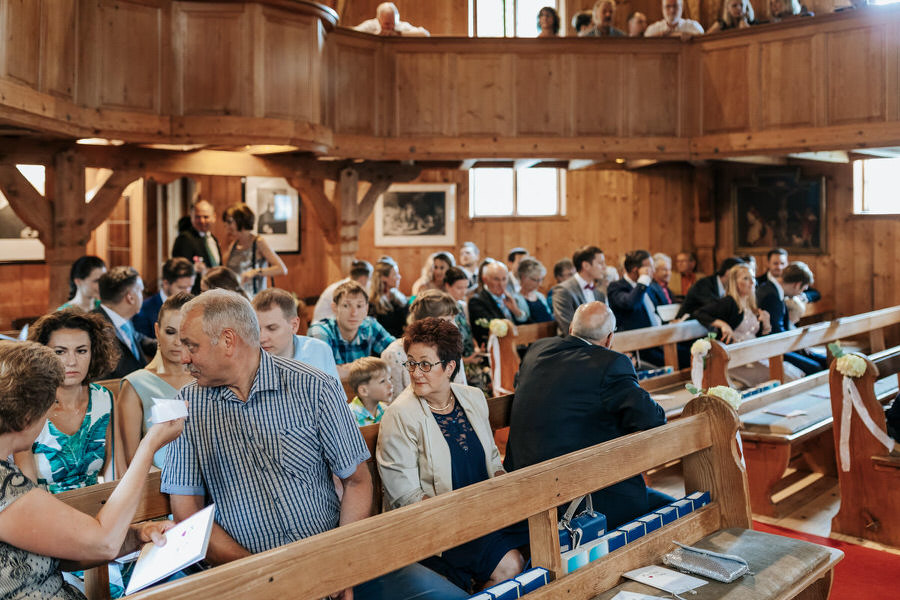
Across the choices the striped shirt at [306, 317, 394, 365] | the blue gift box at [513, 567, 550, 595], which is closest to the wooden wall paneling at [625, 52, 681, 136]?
the striped shirt at [306, 317, 394, 365]

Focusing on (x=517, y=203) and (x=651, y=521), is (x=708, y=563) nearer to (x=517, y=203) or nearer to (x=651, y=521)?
(x=651, y=521)

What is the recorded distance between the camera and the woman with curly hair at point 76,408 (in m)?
3.12

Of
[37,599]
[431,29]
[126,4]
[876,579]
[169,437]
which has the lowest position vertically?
[876,579]

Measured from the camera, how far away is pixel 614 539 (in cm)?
310

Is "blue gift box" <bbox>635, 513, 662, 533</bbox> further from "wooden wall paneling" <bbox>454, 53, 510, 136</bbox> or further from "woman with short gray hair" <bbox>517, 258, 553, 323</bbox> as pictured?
"wooden wall paneling" <bbox>454, 53, 510, 136</bbox>

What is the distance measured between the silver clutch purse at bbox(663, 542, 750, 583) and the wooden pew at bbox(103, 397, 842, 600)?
0.05 meters

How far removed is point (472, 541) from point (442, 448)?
37cm

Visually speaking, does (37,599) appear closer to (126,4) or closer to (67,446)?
(67,446)

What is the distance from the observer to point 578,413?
3.61 m

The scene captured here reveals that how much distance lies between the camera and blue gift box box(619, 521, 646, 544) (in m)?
3.17

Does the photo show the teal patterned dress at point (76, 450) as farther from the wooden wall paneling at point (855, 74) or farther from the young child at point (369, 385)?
the wooden wall paneling at point (855, 74)

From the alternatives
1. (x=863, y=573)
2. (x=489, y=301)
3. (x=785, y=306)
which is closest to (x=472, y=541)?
(x=863, y=573)

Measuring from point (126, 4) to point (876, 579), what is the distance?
7338 mm

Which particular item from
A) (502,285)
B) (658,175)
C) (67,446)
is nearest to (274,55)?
(502,285)
